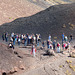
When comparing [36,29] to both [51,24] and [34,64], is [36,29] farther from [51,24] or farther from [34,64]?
[34,64]

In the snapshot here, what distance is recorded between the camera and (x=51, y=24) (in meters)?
43.9

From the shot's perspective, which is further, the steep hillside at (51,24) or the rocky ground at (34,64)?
the steep hillside at (51,24)

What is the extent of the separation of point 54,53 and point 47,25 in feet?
56.8

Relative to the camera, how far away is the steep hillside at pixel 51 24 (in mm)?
41562

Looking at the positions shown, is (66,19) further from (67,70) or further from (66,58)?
(67,70)

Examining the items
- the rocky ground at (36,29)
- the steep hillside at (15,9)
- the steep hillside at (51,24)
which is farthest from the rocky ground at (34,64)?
the steep hillside at (15,9)

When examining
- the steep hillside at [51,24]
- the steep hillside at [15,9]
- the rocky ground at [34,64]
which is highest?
the steep hillside at [15,9]

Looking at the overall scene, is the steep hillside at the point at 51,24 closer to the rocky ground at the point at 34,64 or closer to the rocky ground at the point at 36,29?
the rocky ground at the point at 36,29

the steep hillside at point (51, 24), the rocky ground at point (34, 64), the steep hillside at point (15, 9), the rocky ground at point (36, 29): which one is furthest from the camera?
the steep hillside at point (15, 9)

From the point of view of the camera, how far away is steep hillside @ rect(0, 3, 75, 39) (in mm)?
41562

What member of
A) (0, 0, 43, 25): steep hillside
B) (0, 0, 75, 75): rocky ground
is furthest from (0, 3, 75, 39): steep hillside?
(0, 0, 43, 25): steep hillside

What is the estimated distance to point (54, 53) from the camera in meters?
27.4

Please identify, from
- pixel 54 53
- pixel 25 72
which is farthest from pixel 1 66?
pixel 54 53

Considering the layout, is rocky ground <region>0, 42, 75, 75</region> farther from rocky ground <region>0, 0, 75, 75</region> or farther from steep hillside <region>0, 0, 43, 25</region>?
steep hillside <region>0, 0, 43, 25</region>
